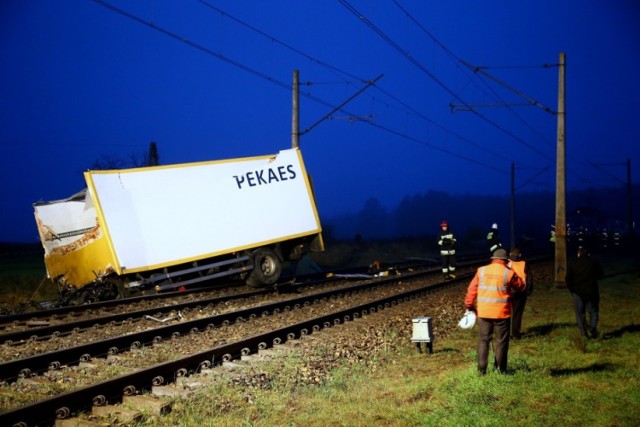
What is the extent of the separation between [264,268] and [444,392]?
11.4 meters

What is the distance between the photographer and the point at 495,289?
7.50m

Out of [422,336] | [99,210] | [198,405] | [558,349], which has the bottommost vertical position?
[558,349]

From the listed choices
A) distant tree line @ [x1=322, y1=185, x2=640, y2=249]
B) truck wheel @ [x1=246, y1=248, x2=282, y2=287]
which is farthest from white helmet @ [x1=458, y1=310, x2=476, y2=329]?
distant tree line @ [x1=322, y1=185, x2=640, y2=249]

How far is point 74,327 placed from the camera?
11492 mm

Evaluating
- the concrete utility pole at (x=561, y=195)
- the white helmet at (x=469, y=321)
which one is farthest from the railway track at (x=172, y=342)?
the concrete utility pole at (x=561, y=195)

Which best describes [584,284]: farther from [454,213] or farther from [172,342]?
[454,213]

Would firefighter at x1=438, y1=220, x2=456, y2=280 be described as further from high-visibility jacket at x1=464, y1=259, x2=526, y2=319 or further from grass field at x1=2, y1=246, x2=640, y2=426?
high-visibility jacket at x1=464, y1=259, x2=526, y2=319

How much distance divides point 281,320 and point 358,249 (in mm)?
30846

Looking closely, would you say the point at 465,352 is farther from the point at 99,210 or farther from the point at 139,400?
the point at 99,210

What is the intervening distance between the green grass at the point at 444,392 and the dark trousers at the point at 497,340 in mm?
192

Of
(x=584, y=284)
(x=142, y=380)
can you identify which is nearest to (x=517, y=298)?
(x=584, y=284)

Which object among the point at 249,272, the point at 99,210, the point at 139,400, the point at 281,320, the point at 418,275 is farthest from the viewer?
the point at 418,275

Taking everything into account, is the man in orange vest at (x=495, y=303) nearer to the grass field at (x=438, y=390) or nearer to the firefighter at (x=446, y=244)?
the grass field at (x=438, y=390)

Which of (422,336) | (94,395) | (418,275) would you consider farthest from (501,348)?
(418,275)
